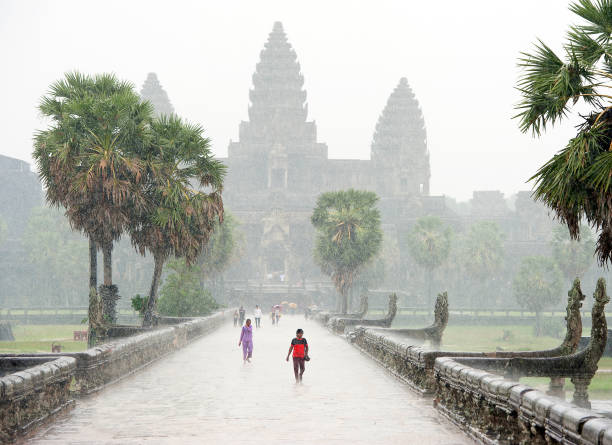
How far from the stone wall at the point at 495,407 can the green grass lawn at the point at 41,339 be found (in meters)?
30.4

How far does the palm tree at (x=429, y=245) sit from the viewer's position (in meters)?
98.5

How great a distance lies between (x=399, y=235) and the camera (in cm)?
12288

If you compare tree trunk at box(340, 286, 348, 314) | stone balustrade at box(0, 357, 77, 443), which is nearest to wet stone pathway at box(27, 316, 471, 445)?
stone balustrade at box(0, 357, 77, 443)

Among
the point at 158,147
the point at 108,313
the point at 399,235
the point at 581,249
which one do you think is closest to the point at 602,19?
the point at 158,147

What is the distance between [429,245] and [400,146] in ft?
156

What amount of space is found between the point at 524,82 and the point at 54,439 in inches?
429

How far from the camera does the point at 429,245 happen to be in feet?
324

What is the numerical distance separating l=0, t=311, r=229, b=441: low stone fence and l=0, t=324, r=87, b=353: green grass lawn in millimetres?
22838

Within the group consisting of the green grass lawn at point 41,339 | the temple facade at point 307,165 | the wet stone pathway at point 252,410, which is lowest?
the green grass lawn at point 41,339

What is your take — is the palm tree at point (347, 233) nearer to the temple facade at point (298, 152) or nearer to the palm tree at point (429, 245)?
the palm tree at point (429, 245)

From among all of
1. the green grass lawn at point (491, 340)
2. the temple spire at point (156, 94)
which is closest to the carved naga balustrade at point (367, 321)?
the green grass lawn at point (491, 340)

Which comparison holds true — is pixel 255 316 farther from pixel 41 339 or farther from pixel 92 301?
pixel 92 301

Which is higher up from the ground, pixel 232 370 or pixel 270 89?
pixel 270 89

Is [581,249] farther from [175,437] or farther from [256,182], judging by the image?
[175,437]
